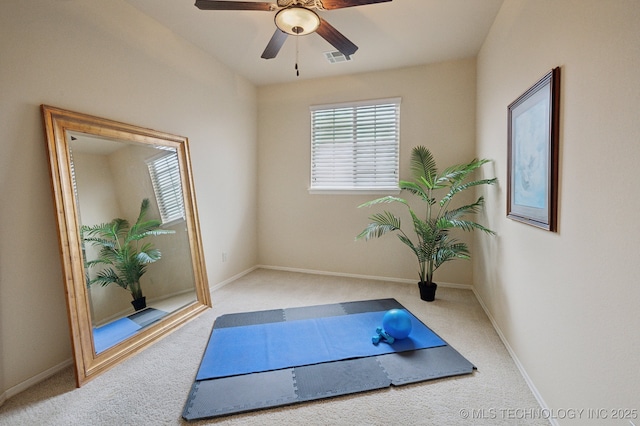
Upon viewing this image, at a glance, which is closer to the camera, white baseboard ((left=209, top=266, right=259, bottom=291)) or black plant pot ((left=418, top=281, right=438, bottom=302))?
black plant pot ((left=418, top=281, right=438, bottom=302))

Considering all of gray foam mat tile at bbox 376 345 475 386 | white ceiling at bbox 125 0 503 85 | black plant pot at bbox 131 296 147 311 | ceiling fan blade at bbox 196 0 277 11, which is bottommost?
gray foam mat tile at bbox 376 345 475 386

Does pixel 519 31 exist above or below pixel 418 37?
below

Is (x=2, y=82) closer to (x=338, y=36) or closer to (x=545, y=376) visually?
(x=338, y=36)

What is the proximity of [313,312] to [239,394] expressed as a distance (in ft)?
4.00

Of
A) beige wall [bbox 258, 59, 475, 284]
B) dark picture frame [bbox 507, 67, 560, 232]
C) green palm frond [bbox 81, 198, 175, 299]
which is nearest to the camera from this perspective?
dark picture frame [bbox 507, 67, 560, 232]

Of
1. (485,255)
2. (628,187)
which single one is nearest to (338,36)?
(628,187)

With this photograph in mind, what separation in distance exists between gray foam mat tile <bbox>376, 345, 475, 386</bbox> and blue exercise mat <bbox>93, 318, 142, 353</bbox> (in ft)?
6.36

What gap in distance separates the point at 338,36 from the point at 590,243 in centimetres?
196

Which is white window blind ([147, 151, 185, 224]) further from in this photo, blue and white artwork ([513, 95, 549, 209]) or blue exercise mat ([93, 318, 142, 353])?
blue and white artwork ([513, 95, 549, 209])

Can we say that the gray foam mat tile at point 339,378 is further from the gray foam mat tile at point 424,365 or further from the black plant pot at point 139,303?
the black plant pot at point 139,303

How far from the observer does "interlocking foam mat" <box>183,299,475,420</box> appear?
167 centimetres

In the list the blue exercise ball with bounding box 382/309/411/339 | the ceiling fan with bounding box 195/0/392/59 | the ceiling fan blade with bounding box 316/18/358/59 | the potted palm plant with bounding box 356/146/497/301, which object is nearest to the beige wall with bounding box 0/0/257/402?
the ceiling fan with bounding box 195/0/392/59

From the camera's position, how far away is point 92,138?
2.09 metres

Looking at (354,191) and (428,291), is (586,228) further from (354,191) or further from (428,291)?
(354,191)
